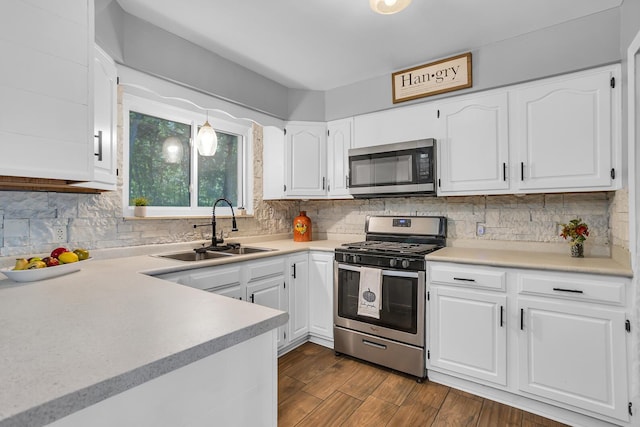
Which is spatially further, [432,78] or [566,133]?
[432,78]

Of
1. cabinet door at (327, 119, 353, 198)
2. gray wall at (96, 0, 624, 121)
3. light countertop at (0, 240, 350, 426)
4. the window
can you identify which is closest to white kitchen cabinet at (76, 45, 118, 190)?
gray wall at (96, 0, 624, 121)

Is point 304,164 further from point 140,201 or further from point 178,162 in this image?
point 140,201

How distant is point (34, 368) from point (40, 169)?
3.59 feet

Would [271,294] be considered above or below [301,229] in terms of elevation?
below

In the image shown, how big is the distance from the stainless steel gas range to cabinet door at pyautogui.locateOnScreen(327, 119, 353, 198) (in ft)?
2.23

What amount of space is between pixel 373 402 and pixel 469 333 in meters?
0.80

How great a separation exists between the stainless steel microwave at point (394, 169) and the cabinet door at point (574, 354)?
3.79 ft

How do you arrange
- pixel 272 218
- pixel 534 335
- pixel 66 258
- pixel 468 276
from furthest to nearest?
pixel 272 218 → pixel 468 276 → pixel 534 335 → pixel 66 258

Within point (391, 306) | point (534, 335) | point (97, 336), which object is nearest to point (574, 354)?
point (534, 335)

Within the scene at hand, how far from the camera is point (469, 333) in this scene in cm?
215

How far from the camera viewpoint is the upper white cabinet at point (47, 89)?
4.14ft

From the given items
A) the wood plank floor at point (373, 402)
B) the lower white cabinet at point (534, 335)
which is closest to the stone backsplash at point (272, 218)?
the lower white cabinet at point (534, 335)

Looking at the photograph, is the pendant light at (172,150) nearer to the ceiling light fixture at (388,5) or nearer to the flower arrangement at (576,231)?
the ceiling light fixture at (388,5)

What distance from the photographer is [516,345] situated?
1993 millimetres
